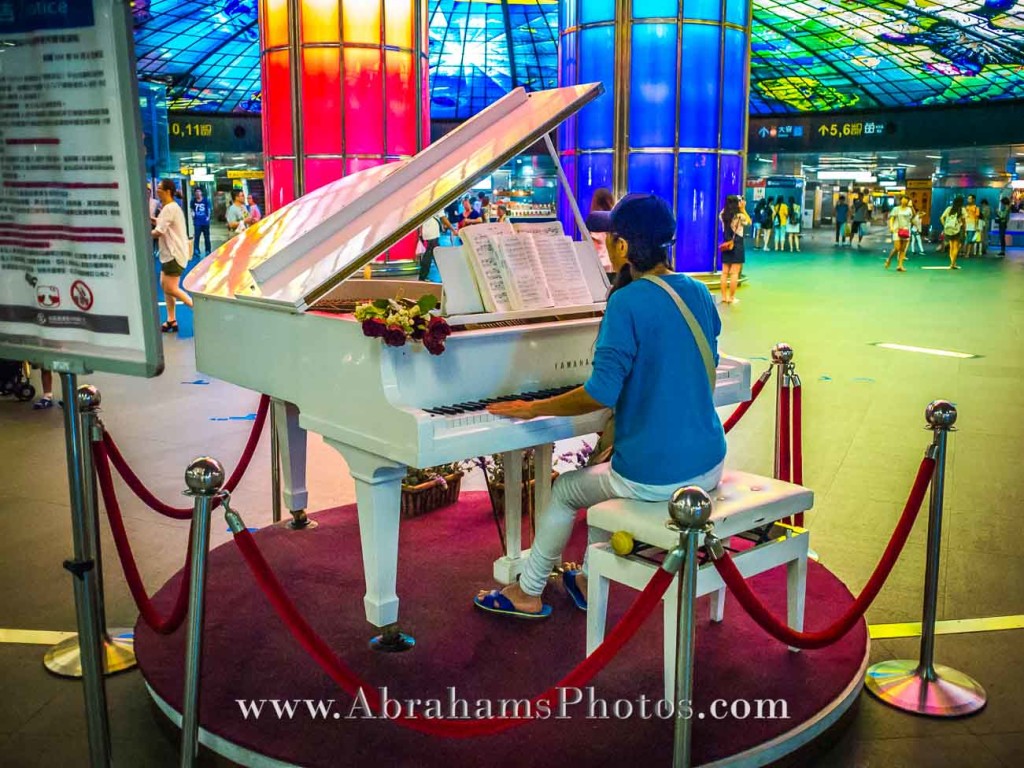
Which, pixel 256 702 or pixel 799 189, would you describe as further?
pixel 799 189

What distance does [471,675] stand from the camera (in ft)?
11.6

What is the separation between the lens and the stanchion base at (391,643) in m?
3.72

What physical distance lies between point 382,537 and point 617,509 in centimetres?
87

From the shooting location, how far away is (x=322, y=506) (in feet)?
18.5

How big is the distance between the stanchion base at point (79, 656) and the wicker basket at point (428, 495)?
1.69 meters

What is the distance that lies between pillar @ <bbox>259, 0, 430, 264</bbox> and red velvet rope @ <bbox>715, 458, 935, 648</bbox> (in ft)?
40.0

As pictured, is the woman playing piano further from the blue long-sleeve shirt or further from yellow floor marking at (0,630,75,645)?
yellow floor marking at (0,630,75,645)

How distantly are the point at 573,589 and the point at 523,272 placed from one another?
1.35 m

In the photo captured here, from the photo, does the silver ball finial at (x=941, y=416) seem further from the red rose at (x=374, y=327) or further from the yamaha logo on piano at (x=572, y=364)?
the red rose at (x=374, y=327)

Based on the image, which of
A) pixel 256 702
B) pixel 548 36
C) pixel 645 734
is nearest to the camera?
pixel 645 734

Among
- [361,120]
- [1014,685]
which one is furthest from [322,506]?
[361,120]

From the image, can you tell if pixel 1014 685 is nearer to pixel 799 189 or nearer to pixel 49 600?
pixel 49 600

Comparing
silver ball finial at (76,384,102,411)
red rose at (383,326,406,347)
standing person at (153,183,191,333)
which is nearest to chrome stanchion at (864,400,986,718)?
red rose at (383,326,406,347)

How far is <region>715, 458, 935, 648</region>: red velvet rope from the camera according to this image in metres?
2.65
